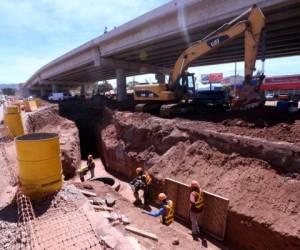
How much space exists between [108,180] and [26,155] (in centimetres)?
704

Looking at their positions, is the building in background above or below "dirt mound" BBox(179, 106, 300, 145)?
above

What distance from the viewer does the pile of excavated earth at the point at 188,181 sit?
18.1ft

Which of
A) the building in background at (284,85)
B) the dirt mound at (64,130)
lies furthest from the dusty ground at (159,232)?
the building in background at (284,85)

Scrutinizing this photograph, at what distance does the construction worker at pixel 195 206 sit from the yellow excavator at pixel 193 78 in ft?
20.4

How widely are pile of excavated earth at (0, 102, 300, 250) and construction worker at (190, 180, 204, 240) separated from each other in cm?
31

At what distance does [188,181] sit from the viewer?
9789 millimetres

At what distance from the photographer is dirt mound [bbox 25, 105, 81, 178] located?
14292 mm

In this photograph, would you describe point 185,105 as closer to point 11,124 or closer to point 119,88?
point 11,124

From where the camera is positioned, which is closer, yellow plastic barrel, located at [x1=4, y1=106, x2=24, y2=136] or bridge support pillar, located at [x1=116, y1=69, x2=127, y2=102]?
yellow plastic barrel, located at [x1=4, y1=106, x2=24, y2=136]

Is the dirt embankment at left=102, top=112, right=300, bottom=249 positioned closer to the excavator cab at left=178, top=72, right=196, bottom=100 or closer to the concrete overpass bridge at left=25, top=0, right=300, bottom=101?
the excavator cab at left=178, top=72, right=196, bottom=100

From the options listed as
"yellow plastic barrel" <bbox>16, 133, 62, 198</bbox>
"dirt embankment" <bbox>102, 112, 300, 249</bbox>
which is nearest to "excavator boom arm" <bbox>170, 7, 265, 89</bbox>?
"dirt embankment" <bbox>102, 112, 300, 249</bbox>

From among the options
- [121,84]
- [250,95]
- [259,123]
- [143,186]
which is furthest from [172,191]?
[121,84]

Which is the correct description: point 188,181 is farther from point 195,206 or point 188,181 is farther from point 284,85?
point 284,85

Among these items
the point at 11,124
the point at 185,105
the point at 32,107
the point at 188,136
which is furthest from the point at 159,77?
the point at 32,107
